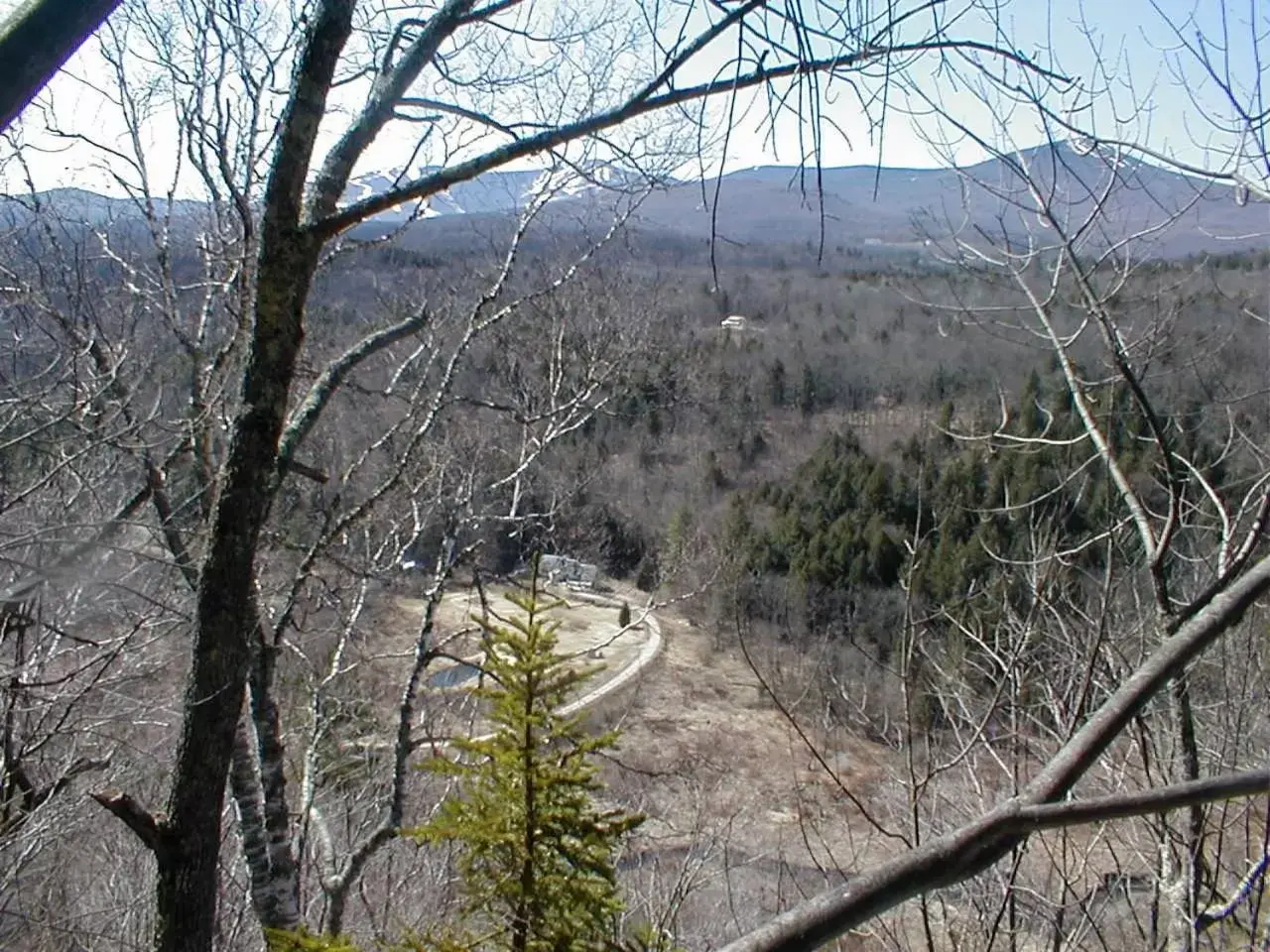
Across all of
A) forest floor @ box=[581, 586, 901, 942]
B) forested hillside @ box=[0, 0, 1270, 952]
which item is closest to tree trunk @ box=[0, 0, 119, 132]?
forested hillside @ box=[0, 0, 1270, 952]

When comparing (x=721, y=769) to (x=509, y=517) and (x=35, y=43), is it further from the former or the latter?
(x=35, y=43)

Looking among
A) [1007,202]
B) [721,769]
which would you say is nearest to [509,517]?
[1007,202]

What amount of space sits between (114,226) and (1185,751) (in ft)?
19.7

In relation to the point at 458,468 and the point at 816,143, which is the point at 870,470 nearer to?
the point at 458,468

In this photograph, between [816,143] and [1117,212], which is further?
[1117,212]

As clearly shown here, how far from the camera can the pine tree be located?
86.0 inches

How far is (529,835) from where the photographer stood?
2248 mm

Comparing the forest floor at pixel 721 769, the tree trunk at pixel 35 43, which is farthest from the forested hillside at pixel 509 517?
→ the forest floor at pixel 721 769

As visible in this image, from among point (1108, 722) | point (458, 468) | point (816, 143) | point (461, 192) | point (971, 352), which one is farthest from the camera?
point (971, 352)

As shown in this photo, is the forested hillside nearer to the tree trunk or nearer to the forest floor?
the tree trunk

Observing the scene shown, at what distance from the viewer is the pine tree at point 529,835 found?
7.16 feet

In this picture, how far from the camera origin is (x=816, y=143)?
1.57 m

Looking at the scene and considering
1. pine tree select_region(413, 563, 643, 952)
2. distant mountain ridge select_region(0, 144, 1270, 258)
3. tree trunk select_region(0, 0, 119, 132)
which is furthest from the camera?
distant mountain ridge select_region(0, 144, 1270, 258)

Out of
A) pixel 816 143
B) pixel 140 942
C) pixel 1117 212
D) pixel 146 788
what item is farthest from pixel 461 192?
pixel 146 788
